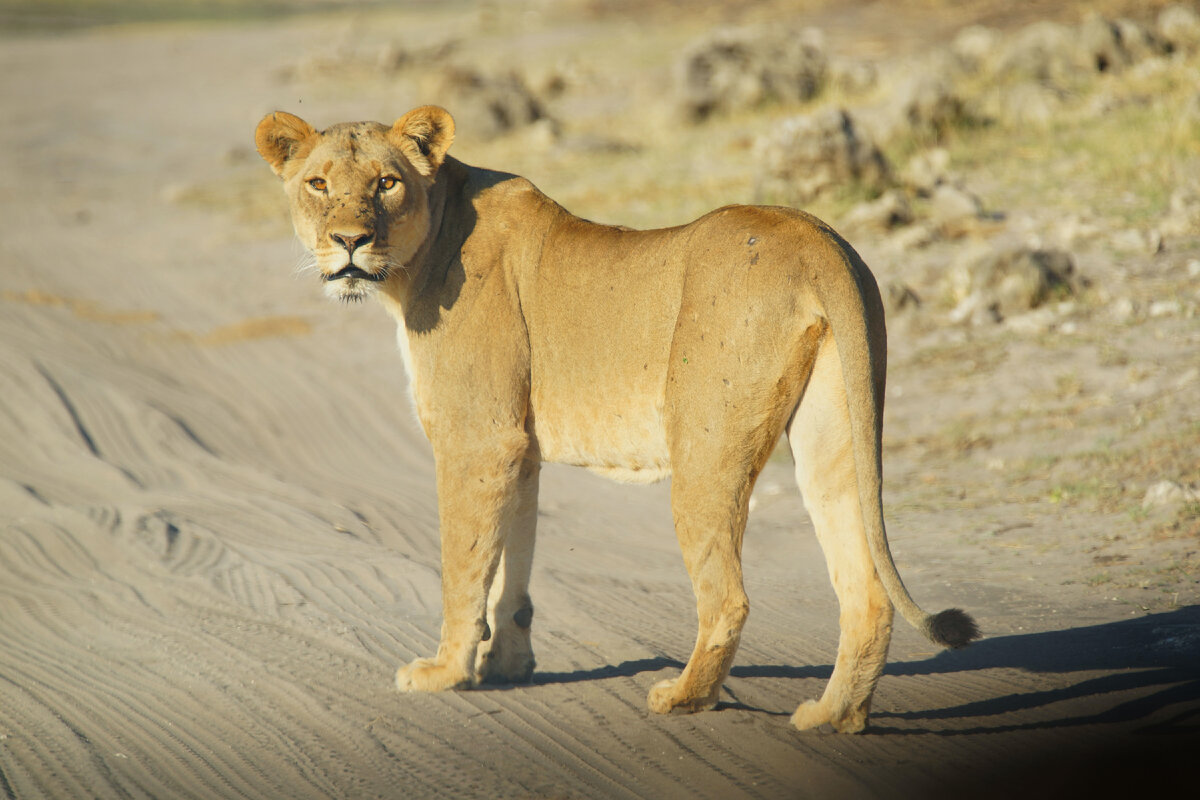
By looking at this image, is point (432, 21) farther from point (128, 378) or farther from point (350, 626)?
point (350, 626)

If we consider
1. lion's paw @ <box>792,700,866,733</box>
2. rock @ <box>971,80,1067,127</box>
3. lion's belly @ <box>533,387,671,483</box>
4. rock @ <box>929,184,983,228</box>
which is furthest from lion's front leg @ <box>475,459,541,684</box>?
rock @ <box>971,80,1067,127</box>

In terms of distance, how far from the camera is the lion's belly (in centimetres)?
422

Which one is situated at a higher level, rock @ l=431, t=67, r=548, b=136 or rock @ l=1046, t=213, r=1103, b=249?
rock @ l=431, t=67, r=548, b=136

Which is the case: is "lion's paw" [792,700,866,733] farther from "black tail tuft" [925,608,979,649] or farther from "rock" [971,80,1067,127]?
"rock" [971,80,1067,127]

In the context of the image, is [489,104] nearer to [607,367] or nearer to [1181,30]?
[1181,30]

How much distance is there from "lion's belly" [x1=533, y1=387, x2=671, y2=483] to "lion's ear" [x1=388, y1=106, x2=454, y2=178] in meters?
1.03

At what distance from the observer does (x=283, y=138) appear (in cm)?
465

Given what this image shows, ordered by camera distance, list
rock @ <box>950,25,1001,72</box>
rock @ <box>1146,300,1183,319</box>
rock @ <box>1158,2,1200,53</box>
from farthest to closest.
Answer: rock @ <box>950,25,1001,72</box> < rock @ <box>1158,2,1200,53</box> < rock @ <box>1146,300,1183,319</box>

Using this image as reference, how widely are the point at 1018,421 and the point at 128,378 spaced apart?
719 centimetres

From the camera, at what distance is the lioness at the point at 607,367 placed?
3.89 metres

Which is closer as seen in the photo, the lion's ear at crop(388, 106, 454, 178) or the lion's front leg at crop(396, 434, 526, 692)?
the lion's front leg at crop(396, 434, 526, 692)

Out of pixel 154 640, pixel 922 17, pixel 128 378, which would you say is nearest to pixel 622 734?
pixel 154 640

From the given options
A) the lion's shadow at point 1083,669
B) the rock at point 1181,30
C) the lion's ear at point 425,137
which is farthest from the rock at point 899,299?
the rock at point 1181,30

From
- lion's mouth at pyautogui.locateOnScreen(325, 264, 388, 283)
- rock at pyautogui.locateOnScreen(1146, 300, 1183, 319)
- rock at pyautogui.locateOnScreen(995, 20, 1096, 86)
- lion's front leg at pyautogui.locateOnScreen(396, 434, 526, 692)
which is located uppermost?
rock at pyautogui.locateOnScreen(995, 20, 1096, 86)
